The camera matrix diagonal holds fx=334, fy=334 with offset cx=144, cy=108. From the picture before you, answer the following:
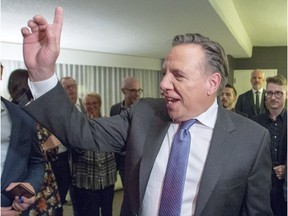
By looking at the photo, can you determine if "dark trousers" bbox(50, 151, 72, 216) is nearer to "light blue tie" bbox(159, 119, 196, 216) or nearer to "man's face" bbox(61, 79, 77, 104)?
"man's face" bbox(61, 79, 77, 104)

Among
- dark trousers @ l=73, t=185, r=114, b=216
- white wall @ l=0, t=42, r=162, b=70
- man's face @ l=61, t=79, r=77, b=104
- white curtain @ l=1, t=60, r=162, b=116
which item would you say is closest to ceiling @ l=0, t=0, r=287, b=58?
white wall @ l=0, t=42, r=162, b=70

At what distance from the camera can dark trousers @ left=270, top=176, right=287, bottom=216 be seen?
219 cm

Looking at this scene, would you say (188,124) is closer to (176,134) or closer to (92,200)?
(176,134)

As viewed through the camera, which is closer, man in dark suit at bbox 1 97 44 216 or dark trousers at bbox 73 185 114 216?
→ man in dark suit at bbox 1 97 44 216

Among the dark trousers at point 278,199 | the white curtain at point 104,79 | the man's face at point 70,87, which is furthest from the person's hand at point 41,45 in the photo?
the white curtain at point 104,79

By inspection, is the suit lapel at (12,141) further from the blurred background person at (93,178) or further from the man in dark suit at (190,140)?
the blurred background person at (93,178)

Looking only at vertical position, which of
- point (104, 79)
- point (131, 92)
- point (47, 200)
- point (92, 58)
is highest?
point (92, 58)

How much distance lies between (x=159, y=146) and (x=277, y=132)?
160 cm

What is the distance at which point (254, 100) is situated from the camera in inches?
161

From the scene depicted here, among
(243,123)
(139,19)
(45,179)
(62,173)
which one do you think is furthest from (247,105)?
(243,123)

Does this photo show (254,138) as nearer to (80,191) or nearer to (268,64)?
(80,191)

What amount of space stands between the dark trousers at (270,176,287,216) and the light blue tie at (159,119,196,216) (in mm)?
1398

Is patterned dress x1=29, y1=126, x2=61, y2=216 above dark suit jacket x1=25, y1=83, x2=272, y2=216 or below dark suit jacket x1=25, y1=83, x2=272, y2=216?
below

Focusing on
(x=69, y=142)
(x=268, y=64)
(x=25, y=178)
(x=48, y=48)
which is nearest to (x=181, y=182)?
(x=69, y=142)
